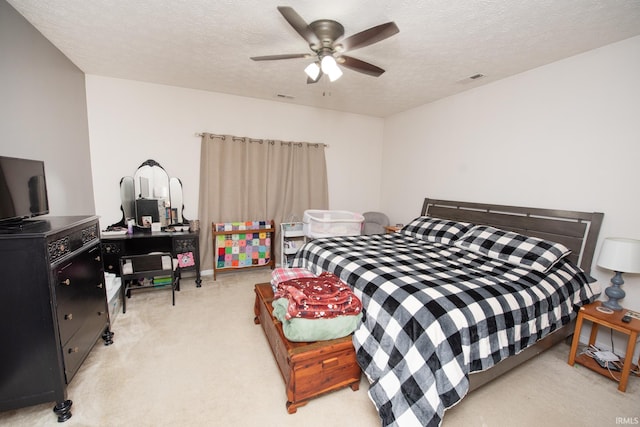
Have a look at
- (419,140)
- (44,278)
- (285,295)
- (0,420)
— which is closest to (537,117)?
(419,140)

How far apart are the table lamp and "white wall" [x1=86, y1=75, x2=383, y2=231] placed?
130 inches

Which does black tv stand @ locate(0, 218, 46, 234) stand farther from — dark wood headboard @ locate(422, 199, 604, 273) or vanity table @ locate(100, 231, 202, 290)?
dark wood headboard @ locate(422, 199, 604, 273)

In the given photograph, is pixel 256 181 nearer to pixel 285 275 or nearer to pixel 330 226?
pixel 330 226

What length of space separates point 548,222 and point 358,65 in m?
2.32

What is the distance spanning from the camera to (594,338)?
7.17 feet

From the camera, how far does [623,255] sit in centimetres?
186

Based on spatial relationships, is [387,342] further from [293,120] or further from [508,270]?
[293,120]

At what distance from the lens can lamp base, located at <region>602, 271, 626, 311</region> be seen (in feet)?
6.48

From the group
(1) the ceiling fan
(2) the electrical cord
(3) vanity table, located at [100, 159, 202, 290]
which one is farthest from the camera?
(3) vanity table, located at [100, 159, 202, 290]

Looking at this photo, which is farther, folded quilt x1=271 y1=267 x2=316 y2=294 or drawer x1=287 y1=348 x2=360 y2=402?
folded quilt x1=271 y1=267 x2=316 y2=294

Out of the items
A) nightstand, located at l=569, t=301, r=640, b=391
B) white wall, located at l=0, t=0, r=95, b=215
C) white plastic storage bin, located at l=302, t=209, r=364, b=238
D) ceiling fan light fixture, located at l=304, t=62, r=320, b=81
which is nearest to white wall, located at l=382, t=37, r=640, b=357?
nightstand, located at l=569, t=301, r=640, b=391

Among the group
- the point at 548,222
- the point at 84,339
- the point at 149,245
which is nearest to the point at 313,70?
the point at 84,339

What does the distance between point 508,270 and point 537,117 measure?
1660 mm

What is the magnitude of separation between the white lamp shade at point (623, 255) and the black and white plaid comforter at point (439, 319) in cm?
29
